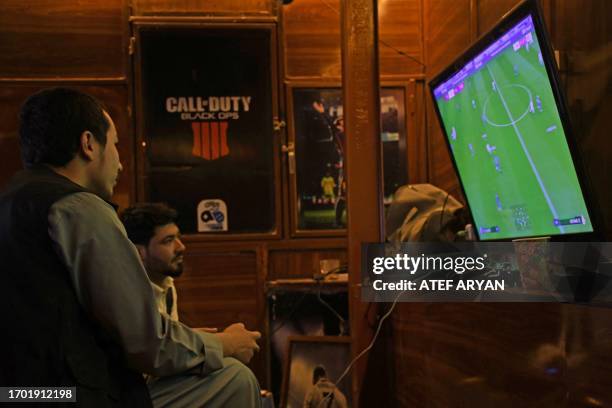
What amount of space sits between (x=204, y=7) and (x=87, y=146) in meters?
2.79

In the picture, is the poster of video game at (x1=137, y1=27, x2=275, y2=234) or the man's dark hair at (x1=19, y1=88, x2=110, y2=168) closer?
the man's dark hair at (x1=19, y1=88, x2=110, y2=168)

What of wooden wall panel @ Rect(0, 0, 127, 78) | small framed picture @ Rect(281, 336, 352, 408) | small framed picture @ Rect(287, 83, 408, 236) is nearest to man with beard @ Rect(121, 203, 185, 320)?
small framed picture @ Rect(281, 336, 352, 408)

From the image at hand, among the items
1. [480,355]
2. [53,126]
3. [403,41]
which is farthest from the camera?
[403,41]

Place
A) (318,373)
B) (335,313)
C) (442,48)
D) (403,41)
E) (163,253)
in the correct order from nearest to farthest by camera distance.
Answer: (318,373) → (163,253) → (442,48) → (335,313) → (403,41)

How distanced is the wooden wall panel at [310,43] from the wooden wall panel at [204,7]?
129 mm

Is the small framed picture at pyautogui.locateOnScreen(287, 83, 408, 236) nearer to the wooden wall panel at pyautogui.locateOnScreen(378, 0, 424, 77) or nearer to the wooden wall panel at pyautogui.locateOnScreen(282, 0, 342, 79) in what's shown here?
the wooden wall panel at pyautogui.locateOnScreen(282, 0, 342, 79)

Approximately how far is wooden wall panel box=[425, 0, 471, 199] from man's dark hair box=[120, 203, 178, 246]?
144cm

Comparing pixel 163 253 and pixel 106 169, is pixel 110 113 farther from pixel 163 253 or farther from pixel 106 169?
pixel 106 169

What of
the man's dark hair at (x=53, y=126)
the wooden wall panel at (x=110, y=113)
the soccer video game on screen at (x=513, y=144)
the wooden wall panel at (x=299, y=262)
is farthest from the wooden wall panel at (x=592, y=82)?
the wooden wall panel at (x=110, y=113)

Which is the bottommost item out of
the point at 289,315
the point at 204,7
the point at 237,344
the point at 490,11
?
the point at 289,315

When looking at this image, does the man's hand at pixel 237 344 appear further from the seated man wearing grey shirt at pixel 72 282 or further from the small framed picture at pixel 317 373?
the small framed picture at pixel 317 373

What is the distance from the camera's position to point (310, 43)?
4.34 metres

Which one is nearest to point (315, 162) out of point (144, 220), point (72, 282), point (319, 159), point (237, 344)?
point (319, 159)

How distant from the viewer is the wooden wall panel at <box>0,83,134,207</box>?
13.5 ft
